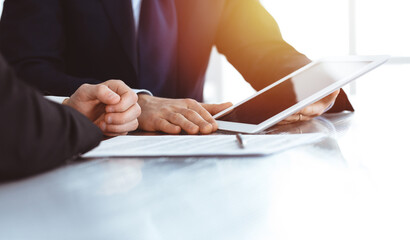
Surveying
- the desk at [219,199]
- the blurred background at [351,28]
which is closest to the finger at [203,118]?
the desk at [219,199]

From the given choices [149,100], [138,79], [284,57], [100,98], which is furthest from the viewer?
[138,79]

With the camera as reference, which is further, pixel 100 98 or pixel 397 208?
pixel 100 98

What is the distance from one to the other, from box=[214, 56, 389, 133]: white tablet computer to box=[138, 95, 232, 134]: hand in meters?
0.05

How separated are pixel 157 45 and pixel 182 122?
735mm

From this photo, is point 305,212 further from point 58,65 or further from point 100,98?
point 58,65

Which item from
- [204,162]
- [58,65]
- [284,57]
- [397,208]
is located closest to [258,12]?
[284,57]

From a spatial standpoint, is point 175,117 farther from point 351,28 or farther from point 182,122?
point 351,28

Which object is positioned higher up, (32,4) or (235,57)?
(32,4)

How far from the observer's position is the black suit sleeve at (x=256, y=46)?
1.24 m

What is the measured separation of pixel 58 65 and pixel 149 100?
1.83 feet

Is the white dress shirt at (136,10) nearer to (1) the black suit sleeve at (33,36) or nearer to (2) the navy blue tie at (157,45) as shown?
(2) the navy blue tie at (157,45)

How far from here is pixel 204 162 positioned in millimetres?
561

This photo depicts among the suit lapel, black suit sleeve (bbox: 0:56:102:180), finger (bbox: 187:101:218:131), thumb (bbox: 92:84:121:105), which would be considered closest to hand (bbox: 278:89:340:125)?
finger (bbox: 187:101:218:131)

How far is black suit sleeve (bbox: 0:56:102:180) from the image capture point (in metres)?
0.42
